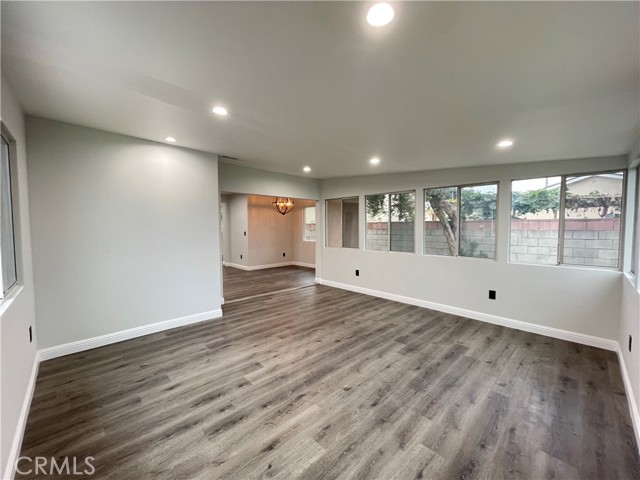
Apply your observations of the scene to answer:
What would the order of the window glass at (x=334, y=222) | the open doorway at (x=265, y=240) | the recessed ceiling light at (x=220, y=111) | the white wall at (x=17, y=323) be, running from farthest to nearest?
the open doorway at (x=265, y=240) → the window glass at (x=334, y=222) → the recessed ceiling light at (x=220, y=111) → the white wall at (x=17, y=323)

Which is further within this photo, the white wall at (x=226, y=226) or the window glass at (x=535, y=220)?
the white wall at (x=226, y=226)

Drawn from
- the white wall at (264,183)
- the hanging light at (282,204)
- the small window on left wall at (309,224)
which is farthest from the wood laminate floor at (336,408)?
the small window on left wall at (309,224)

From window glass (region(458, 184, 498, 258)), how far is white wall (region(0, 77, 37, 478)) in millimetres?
5143

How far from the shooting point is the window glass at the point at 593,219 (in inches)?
131

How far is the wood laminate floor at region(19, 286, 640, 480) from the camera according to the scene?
1.68 metres

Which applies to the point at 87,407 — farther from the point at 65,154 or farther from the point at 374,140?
the point at 374,140

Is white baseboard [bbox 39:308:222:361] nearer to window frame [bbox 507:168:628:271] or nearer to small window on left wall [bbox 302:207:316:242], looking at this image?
window frame [bbox 507:168:628:271]

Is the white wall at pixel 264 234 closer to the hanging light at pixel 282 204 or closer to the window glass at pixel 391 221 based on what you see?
the hanging light at pixel 282 204

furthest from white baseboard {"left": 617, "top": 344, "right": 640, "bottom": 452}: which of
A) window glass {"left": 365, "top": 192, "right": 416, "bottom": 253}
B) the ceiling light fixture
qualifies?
window glass {"left": 365, "top": 192, "right": 416, "bottom": 253}

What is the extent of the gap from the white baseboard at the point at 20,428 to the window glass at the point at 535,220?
5294mm

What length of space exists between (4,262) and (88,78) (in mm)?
1469

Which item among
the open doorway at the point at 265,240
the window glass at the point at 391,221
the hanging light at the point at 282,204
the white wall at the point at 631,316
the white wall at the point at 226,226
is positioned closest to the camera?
the white wall at the point at 631,316

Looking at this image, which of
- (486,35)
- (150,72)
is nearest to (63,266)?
(150,72)

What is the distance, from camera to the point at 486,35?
1372 mm
